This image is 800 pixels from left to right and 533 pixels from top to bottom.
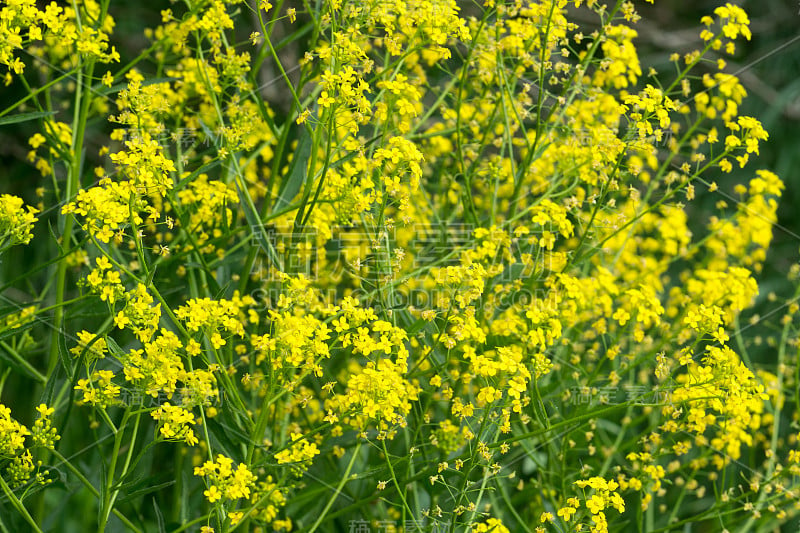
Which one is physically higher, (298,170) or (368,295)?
(298,170)

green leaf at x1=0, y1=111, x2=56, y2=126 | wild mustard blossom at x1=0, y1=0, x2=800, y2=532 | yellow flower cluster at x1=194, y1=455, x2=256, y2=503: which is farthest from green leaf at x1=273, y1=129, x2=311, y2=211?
yellow flower cluster at x1=194, y1=455, x2=256, y2=503

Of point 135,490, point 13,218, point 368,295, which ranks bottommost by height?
point 135,490

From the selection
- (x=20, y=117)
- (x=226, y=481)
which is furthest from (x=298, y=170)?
(x=226, y=481)

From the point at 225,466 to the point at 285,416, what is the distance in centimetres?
33

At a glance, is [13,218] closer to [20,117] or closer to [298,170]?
[20,117]

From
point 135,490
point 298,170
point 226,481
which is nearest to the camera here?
point 226,481

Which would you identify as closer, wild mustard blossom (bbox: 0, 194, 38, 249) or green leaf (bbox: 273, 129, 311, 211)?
wild mustard blossom (bbox: 0, 194, 38, 249)

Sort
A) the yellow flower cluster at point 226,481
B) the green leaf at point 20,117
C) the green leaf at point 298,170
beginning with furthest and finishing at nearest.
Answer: the green leaf at point 298,170 → the green leaf at point 20,117 → the yellow flower cluster at point 226,481

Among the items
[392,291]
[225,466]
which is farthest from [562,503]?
[225,466]

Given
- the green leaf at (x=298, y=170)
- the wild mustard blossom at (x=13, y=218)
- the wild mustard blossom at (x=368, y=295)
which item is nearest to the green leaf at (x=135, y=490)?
the wild mustard blossom at (x=368, y=295)

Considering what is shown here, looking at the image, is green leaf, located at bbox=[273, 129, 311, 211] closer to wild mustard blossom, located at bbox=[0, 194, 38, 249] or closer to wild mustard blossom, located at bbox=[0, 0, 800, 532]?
wild mustard blossom, located at bbox=[0, 0, 800, 532]

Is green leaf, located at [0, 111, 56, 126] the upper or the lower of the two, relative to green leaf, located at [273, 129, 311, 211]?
upper

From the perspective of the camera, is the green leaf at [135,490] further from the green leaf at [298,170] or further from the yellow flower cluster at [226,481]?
the green leaf at [298,170]

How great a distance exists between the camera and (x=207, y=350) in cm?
125
